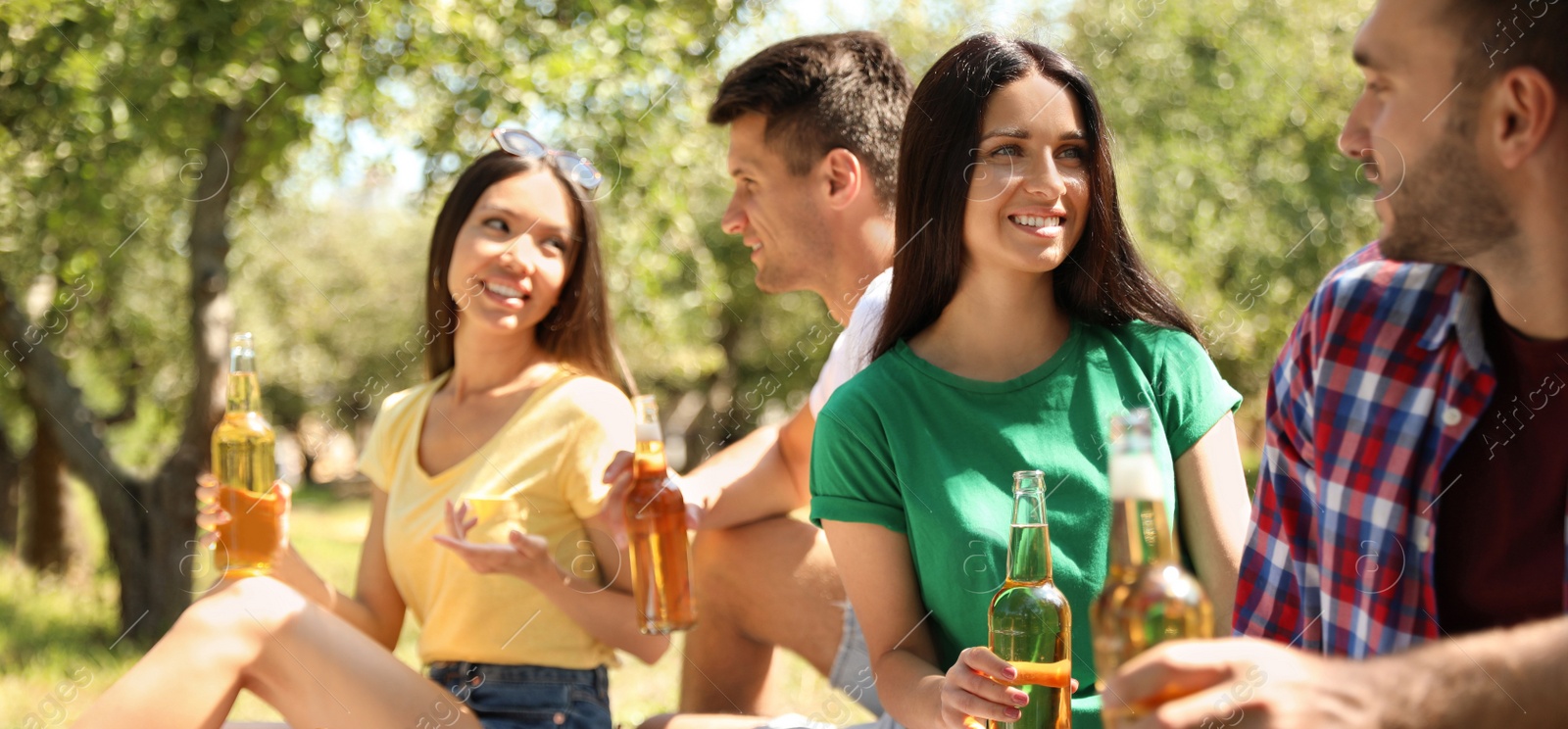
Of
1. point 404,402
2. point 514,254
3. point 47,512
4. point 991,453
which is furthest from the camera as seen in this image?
point 47,512

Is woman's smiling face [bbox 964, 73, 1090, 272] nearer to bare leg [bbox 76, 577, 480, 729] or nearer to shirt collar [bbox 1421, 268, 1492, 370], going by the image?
shirt collar [bbox 1421, 268, 1492, 370]

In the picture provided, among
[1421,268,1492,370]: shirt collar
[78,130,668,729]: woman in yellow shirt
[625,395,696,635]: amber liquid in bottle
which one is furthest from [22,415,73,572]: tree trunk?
[1421,268,1492,370]: shirt collar

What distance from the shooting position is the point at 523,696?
3080 millimetres

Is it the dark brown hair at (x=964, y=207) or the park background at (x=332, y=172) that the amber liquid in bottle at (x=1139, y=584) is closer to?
the dark brown hair at (x=964, y=207)

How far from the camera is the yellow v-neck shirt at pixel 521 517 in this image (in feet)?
10.3

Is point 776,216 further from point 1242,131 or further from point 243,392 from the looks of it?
point 1242,131

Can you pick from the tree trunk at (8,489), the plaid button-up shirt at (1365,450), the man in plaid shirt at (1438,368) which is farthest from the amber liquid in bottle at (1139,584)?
the tree trunk at (8,489)

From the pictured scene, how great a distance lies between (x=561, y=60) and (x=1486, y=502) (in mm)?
4773

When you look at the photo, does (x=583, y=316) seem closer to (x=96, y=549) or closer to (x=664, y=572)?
(x=664, y=572)

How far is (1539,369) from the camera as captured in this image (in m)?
1.79

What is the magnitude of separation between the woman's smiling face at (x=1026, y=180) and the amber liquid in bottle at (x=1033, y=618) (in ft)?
2.24

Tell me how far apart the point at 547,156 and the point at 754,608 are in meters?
1.35

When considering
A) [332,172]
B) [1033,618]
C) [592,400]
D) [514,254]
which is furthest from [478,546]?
[332,172]

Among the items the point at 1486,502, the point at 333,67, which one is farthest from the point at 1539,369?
the point at 333,67
